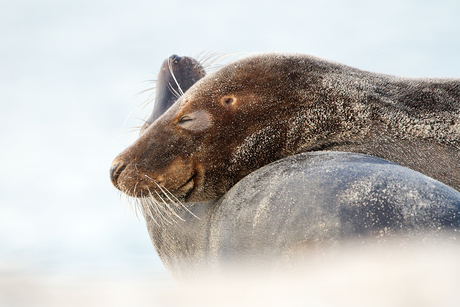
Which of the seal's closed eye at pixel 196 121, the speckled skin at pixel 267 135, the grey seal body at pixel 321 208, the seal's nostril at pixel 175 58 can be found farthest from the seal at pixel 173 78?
the grey seal body at pixel 321 208

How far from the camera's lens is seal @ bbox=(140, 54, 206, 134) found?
145 inches

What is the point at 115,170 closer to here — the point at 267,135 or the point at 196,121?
the point at 196,121

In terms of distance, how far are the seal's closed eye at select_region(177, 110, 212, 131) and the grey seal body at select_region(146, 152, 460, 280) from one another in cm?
45

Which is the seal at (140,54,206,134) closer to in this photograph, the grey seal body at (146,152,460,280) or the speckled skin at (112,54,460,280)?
the speckled skin at (112,54,460,280)

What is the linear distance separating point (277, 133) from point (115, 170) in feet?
2.97

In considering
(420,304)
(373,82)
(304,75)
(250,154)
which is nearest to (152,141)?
(250,154)

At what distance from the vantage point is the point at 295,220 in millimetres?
1882

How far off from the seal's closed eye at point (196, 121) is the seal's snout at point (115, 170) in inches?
15.3

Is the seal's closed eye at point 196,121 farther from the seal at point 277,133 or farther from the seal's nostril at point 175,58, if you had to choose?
the seal's nostril at point 175,58

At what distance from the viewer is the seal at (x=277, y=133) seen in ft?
8.45

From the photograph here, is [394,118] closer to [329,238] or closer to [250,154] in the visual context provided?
[250,154]

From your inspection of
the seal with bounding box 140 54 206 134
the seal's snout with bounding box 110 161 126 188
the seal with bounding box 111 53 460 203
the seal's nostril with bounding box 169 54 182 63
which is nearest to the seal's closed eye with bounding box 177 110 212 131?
the seal with bounding box 111 53 460 203

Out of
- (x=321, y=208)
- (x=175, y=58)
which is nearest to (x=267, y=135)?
(x=321, y=208)

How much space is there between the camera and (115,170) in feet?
8.73
